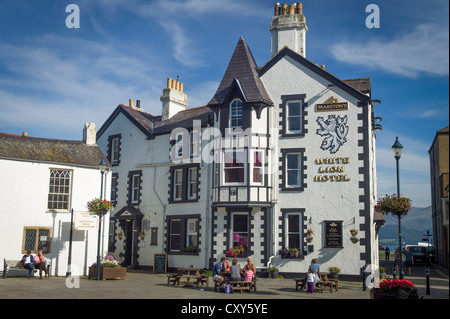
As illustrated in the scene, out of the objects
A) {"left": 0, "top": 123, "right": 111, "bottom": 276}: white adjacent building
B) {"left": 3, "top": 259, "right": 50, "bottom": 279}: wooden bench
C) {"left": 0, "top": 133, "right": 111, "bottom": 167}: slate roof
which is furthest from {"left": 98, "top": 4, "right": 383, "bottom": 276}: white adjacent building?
{"left": 3, "top": 259, "right": 50, "bottom": 279}: wooden bench

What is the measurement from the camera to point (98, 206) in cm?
2575

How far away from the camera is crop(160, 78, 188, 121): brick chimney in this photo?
1383 inches

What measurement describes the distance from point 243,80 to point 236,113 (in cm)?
202

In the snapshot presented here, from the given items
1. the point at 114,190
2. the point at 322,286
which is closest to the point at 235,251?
the point at 322,286

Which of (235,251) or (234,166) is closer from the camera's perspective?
(235,251)

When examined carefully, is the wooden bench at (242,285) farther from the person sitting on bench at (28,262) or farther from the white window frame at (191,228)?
the person sitting on bench at (28,262)

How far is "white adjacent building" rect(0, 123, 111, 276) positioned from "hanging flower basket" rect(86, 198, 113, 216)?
67 centimetres

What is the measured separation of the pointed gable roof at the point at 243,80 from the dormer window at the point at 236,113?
0.60 m

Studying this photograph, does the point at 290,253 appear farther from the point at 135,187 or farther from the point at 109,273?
the point at 135,187

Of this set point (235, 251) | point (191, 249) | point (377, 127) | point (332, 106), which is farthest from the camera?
point (191, 249)

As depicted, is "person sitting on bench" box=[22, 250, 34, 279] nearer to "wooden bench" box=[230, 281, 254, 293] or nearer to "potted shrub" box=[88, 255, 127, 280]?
"potted shrub" box=[88, 255, 127, 280]

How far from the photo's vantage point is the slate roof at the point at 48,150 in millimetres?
25547

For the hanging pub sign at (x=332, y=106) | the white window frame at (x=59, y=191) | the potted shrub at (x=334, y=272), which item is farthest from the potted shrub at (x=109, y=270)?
the hanging pub sign at (x=332, y=106)
